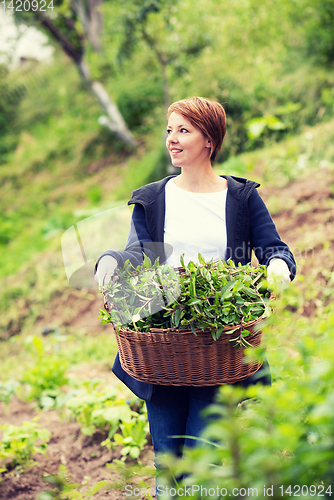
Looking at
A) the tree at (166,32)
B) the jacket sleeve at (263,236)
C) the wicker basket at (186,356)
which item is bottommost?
the wicker basket at (186,356)

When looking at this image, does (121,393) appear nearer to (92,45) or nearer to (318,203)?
(318,203)

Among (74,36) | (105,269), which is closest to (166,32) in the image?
(74,36)

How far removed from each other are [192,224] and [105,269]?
455 mm

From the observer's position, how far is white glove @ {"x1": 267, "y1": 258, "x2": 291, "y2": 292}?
128 cm

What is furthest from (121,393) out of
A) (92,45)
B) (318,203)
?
(92,45)

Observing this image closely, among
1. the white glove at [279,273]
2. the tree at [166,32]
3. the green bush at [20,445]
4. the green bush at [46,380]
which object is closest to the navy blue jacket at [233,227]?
the white glove at [279,273]

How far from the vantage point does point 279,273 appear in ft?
4.50

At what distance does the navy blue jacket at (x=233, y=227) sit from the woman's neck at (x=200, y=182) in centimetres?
6

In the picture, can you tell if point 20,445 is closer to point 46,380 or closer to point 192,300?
point 46,380

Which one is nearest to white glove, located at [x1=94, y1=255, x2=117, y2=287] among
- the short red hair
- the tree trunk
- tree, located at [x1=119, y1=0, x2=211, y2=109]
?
Answer: the short red hair

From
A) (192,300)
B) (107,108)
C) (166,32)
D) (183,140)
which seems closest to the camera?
(192,300)

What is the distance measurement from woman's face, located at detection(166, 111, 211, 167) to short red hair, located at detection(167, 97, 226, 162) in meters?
0.02

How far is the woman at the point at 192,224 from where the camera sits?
1.56m

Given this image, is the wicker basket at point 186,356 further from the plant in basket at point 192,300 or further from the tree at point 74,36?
the tree at point 74,36
